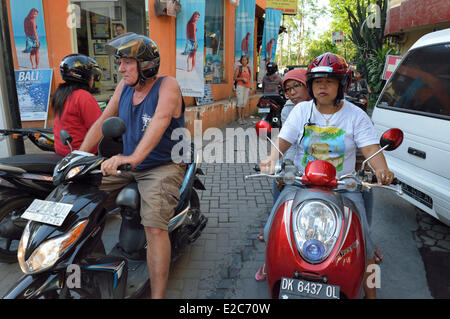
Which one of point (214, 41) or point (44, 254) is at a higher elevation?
point (214, 41)

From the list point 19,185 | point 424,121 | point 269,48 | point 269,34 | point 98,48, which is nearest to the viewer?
point 19,185

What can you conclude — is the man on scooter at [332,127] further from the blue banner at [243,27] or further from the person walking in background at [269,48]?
the person walking in background at [269,48]

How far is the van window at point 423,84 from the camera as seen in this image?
3.40 metres

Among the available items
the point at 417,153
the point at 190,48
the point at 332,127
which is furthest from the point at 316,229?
the point at 190,48

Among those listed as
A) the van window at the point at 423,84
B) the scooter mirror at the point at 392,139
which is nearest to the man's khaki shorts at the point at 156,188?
the scooter mirror at the point at 392,139

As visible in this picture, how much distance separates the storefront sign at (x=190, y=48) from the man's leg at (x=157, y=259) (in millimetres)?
5267

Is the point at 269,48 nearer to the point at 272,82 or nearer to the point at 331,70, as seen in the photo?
the point at 272,82

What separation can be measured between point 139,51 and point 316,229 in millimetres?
1647

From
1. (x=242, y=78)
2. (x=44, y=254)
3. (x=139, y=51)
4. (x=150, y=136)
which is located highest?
→ (x=139, y=51)

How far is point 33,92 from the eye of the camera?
5805 millimetres

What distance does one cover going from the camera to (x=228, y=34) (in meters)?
11.1

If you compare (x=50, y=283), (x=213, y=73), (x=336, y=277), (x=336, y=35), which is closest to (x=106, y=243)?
(x=50, y=283)
